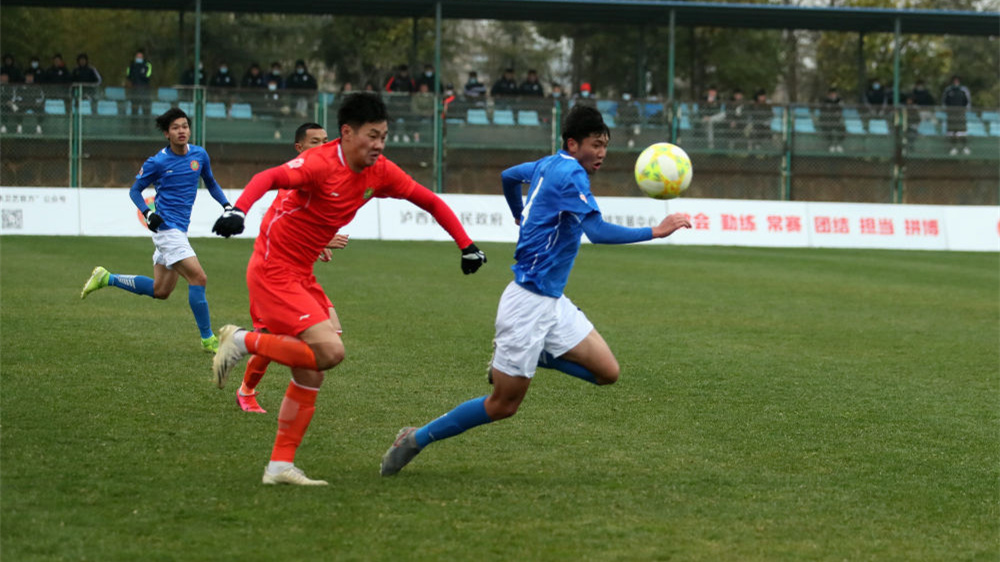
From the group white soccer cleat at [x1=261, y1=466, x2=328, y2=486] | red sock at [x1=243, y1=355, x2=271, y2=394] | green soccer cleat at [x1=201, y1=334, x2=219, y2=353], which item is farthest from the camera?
green soccer cleat at [x1=201, y1=334, x2=219, y2=353]

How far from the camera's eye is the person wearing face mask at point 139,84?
1107 inches

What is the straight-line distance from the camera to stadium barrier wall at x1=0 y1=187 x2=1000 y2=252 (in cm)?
2434

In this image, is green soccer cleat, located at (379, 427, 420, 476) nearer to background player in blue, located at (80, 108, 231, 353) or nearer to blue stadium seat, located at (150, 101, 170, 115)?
background player in blue, located at (80, 108, 231, 353)

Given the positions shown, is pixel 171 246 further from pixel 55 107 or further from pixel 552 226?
pixel 55 107

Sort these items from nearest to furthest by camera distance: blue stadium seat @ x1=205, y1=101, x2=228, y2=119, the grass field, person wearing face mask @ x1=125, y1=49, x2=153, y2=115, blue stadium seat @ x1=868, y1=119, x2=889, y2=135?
1. the grass field
2. person wearing face mask @ x1=125, y1=49, x2=153, y2=115
3. blue stadium seat @ x1=205, y1=101, x2=228, y2=119
4. blue stadium seat @ x1=868, y1=119, x2=889, y2=135

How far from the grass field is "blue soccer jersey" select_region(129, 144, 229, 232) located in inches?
46.1

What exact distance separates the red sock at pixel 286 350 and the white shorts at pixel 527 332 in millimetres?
909

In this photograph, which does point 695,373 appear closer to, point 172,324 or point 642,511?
point 642,511

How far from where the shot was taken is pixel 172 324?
11.7 metres

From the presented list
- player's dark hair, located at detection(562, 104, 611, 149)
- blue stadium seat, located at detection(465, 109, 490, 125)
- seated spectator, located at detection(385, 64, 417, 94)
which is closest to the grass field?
player's dark hair, located at detection(562, 104, 611, 149)

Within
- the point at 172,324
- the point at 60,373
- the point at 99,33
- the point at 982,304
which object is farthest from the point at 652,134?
the point at 99,33

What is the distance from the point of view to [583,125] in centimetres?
580

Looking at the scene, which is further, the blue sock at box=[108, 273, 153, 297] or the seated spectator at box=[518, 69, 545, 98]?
the seated spectator at box=[518, 69, 545, 98]

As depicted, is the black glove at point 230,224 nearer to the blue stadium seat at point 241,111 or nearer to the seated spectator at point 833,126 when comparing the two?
the blue stadium seat at point 241,111
